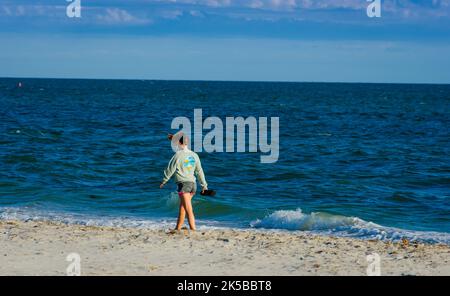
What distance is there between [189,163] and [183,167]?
0.12 metres

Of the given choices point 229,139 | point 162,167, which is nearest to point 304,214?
point 162,167

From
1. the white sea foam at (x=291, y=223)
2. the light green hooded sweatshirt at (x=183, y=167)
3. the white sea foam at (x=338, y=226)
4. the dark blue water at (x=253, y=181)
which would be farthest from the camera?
the dark blue water at (x=253, y=181)

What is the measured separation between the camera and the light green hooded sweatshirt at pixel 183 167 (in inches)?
452

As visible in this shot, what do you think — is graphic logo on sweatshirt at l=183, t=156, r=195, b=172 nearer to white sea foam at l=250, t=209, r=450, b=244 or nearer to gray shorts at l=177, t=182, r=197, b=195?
gray shorts at l=177, t=182, r=197, b=195

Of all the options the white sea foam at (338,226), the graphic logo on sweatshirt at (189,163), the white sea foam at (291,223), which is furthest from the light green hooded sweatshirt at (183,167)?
the white sea foam at (338,226)

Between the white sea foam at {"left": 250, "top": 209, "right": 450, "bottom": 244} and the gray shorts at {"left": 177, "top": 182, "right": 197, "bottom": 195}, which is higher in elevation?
the gray shorts at {"left": 177, "top": 182, "right": 197, "bottom": 195}

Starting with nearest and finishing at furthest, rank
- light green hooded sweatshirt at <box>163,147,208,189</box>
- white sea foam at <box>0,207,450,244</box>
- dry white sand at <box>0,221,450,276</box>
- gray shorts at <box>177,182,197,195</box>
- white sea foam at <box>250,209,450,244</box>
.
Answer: dry white sand at <box>0,221,450,276</box>, light green hooded sweatshirt at <box>163,147,208,189</box>, gray shorts at <box>177,182,197,195</box>, white sea foam at <box>250,209,450,244</box>, white sea foam at <box>0,207,450,244</box>

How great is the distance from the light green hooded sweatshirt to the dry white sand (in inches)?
39.4

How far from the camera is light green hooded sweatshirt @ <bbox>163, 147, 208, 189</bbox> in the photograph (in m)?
11.5

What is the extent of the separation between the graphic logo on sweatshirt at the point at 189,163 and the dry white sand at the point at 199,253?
1.18m

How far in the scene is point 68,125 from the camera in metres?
42.2

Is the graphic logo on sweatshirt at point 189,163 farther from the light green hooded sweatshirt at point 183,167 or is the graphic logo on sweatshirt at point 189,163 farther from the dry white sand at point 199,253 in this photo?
the dry white sand at point 199,253

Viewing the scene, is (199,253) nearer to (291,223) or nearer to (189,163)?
(189,163)

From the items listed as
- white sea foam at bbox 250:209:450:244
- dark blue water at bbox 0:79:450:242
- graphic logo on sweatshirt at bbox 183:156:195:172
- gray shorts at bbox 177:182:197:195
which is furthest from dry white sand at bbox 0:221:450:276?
dark blue water at bbox 0:79:450:242
